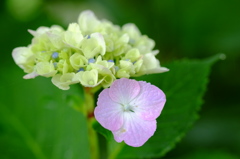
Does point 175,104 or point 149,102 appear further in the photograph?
point 175,104

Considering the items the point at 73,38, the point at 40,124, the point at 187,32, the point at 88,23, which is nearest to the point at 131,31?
the point at 88,23

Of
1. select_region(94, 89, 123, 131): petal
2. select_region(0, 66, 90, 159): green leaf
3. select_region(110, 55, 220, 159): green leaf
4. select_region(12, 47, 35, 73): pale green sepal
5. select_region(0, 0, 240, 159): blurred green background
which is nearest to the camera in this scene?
select_region(94, 89, 123, 131): petal

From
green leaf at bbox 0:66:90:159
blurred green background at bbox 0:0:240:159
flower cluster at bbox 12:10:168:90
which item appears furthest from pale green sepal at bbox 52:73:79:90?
blurred green background at bbox 0:0:240:159

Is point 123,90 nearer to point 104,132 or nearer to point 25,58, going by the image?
point 104,132

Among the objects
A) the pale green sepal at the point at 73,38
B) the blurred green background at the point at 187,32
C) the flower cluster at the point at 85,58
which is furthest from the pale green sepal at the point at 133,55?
the blurred green background at the point at 187,32

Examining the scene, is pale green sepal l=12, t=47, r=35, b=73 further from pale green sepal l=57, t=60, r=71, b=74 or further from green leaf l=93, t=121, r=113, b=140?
green leaf l=93, t=121, r=113, b=140
